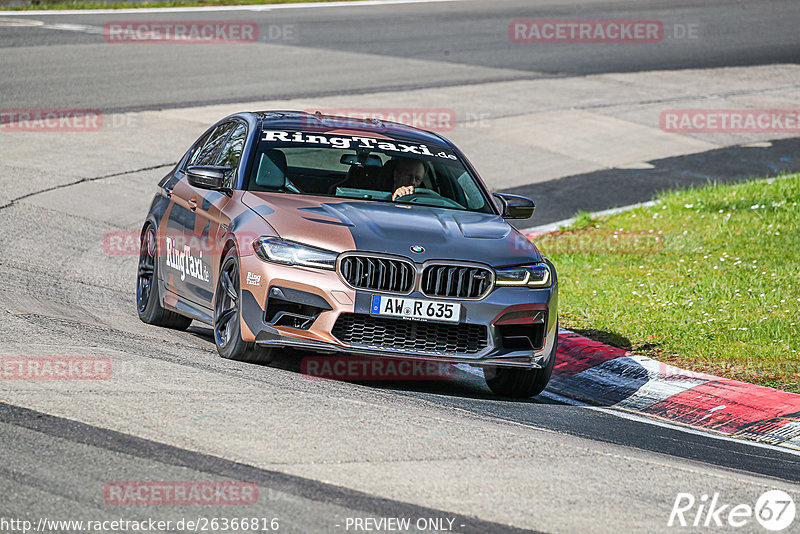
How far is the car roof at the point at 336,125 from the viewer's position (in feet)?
29.2

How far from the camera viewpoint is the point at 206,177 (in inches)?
316

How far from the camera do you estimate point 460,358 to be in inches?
286

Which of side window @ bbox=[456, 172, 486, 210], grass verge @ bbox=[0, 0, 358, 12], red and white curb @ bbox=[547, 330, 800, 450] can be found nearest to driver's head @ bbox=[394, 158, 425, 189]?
side window @ bbox=[456, 172, 486, 210]

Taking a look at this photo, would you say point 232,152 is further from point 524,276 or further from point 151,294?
point 524,276

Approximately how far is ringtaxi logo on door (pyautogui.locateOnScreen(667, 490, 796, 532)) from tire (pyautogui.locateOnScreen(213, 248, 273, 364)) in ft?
10.0

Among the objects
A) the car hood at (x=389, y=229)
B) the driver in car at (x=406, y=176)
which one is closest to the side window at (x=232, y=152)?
the car hood at (x=389, y=229)

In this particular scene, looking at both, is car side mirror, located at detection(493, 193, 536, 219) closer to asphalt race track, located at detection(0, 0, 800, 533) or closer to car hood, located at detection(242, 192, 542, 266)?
car hood, located at detection(242, 192, 542, 266)

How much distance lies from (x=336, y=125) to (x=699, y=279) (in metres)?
4.33

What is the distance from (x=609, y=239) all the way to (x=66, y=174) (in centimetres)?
669

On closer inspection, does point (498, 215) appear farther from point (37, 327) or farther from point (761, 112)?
point (761, 112)

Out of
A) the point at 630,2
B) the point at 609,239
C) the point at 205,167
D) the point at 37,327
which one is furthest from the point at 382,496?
the point at 630,2

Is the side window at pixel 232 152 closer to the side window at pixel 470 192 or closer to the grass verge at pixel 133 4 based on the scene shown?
the side window at pixel 470 192

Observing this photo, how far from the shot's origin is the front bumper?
7102mm

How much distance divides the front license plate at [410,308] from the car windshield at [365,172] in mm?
1302
